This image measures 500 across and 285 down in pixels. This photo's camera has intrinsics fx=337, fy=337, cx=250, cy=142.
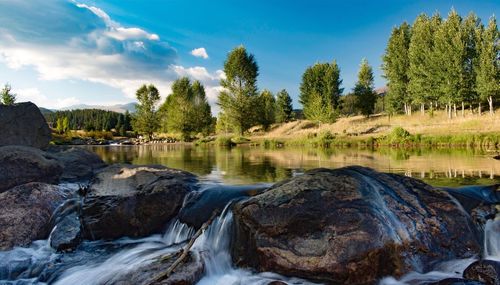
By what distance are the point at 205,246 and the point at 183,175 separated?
4.50m

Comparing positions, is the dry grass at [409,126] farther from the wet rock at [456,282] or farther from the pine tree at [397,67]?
the wet rock at [456,282]

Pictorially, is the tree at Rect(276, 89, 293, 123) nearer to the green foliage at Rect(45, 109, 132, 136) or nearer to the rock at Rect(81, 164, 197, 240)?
the green foliage at Rect(45, 109, 132, 136)

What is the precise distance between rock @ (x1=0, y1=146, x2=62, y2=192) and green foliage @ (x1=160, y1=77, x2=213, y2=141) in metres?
68.1

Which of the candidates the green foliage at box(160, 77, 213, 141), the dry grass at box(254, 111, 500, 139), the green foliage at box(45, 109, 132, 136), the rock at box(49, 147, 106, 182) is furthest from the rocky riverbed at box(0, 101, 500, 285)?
the green foliage at box(45, 109, 132, 136)

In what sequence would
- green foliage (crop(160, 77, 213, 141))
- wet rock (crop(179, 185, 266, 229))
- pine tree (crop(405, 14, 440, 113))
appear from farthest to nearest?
green foliage (crop(160, 77, 213, 141)), pine tree (crop(405, 14, 440, 113)), wet rock (crop(179, 185, 266, 229))

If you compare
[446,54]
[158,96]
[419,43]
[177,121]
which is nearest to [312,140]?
[446,54]

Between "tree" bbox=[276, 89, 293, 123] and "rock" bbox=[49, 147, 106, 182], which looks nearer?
"rock" bbox=[49, 147, 106, 182]

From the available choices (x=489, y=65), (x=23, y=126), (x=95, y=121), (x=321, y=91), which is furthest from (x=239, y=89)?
(x=95, y=121)

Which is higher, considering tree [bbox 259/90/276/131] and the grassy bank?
tree [bbox 259/90/276/131]

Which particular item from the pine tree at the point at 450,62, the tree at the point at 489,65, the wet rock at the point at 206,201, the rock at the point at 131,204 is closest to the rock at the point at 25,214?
the rock at the point at 131,204

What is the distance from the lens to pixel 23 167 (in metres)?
11.7

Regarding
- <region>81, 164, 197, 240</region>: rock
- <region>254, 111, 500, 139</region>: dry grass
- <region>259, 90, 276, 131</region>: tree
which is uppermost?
<region>259, 90, 276, 131</region>: tree

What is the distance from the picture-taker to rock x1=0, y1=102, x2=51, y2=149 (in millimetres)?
15694

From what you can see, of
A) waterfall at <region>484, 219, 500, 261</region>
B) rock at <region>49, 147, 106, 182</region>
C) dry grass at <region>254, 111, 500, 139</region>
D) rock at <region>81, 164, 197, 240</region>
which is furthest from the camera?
dry grass at <region>254, 111, 500, 139</region>
